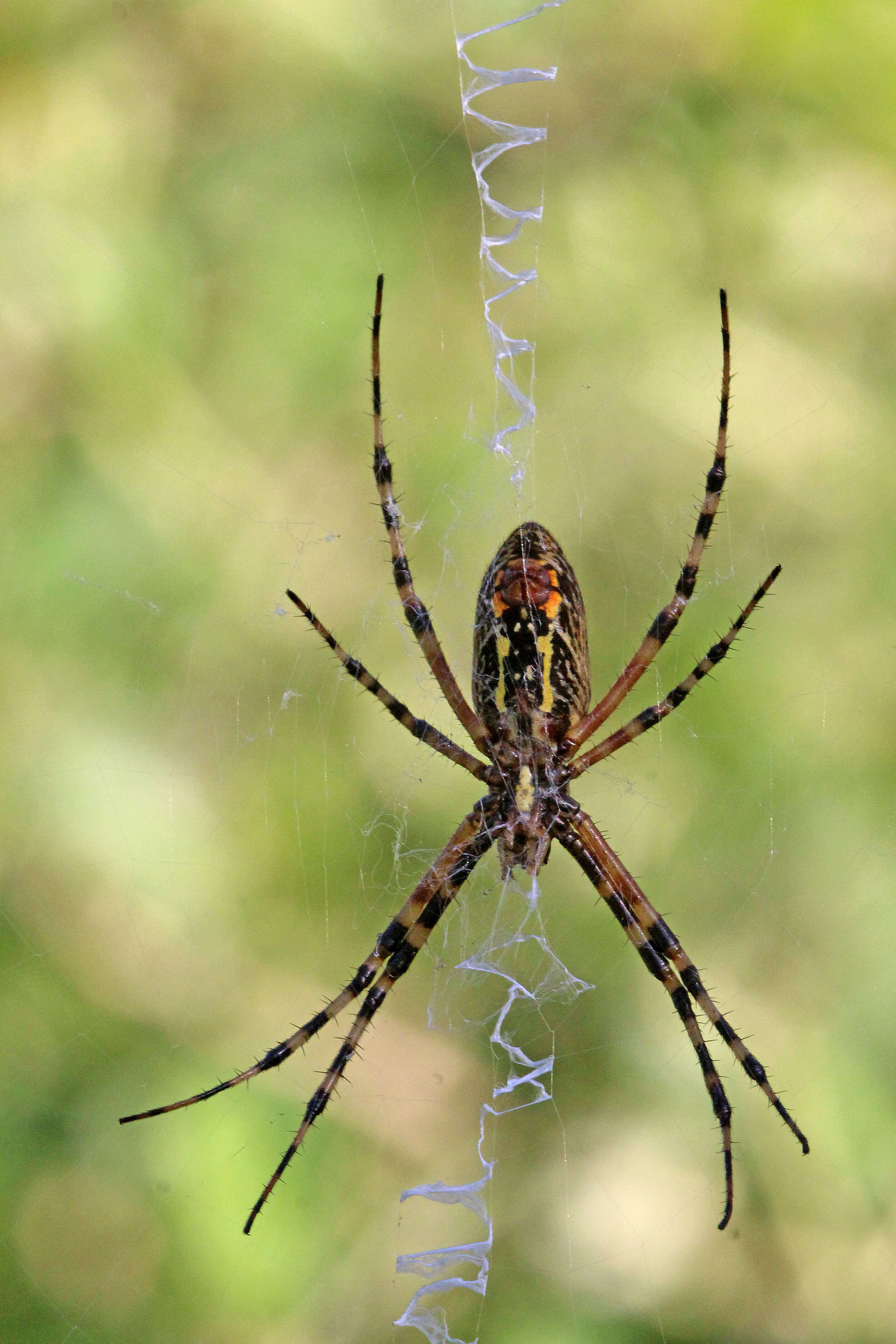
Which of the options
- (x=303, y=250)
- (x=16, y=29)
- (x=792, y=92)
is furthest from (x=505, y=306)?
(x=16, y=29)

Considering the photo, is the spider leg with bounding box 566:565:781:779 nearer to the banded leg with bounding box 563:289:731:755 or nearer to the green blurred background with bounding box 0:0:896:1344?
the banded leg with bounding box 563:289:731:755

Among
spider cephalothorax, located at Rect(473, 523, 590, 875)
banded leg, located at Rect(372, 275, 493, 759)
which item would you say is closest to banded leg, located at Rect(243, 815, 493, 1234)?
spider cephalothorax, located at Rect(473, 523, 590, 875)

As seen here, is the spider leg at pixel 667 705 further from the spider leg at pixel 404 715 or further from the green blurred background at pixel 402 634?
the green blurred background at pixel 402 634

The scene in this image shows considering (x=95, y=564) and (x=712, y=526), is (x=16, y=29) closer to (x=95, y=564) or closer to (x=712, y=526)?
(x=95, y=564)

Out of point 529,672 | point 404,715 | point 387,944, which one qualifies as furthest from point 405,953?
point 529,672

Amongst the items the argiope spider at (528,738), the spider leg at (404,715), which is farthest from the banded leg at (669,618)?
the spider leg at (404,715)

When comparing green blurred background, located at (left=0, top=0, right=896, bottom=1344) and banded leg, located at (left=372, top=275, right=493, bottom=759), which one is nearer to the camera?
banded leg, located at (left=372, top=275, right=493, bottom=759)
